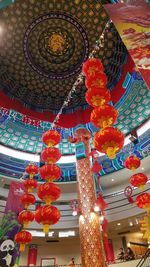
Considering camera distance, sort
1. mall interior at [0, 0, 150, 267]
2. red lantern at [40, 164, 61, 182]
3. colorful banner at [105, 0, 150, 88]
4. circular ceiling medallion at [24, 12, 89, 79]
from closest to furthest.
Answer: colorful banner at [105, 0, 150, 88] < red lantern at [40, 164, 61, 182] < mall interior at [0, 0, 150, 267] < circular ceiling medallion at [24, 12, 89, 79]

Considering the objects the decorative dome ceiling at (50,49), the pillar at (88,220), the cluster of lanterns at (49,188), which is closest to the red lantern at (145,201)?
the pillar at (88,220)

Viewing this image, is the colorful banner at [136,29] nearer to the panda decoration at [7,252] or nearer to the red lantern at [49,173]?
the red lantern at [49,173]

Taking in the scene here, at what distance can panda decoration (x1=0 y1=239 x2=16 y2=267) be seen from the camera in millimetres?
7822

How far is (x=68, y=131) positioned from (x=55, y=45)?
4526 mm

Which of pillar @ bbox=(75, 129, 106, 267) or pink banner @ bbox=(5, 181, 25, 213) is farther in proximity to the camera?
pink banner @ bbox=(5, 181, 25, 213)

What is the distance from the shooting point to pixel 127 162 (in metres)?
6.48

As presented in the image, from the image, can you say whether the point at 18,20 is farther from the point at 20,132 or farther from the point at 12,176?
the point at 12,176

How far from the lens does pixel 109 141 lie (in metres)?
4.22

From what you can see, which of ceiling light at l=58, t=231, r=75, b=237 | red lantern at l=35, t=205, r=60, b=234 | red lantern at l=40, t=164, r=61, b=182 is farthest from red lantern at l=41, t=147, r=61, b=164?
ceiling light at l=58, t=231, r=75, b=237

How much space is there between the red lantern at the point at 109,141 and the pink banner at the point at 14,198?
256 inches

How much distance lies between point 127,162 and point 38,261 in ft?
36.3

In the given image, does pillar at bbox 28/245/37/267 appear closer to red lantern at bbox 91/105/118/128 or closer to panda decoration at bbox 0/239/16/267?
panda decoration at bbox 0/239/16/267

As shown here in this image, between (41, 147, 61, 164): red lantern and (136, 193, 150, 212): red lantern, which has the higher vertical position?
(41, 147, 61, 164): red lantern

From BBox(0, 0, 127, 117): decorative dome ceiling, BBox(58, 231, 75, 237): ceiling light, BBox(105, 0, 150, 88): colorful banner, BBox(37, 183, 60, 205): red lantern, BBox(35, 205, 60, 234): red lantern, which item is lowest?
BBox(35, 205, 60, 234): red lantern
